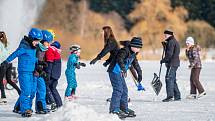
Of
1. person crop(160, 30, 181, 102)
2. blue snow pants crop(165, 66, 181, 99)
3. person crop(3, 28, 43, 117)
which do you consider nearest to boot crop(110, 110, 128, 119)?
person crop(3, 28, 43, 117)

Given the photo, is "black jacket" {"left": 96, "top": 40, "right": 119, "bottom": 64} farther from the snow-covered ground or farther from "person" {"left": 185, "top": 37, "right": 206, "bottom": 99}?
"person" {"left": 185, "top": 37, "right": 206, "bottom": 99}

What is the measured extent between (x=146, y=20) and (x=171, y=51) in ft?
138

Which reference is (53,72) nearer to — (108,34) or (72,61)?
(108,34)

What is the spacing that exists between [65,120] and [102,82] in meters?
10.7

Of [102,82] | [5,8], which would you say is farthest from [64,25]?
[102,82]

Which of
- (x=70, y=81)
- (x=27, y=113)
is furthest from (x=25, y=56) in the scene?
(x=70, y=81)

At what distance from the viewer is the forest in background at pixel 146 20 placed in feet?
176

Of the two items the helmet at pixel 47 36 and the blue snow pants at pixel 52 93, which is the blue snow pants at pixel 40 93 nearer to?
the blue snow pants at pixel 52 93

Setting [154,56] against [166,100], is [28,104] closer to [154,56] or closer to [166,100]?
[166,100]

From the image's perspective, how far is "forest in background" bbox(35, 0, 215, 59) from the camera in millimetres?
53562

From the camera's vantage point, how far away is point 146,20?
56.8 meters

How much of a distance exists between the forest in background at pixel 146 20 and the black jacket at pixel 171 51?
31389mm

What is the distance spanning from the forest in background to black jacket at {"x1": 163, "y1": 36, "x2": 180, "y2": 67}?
31.4m

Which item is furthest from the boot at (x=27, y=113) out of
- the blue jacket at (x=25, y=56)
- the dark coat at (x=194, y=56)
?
the dark coat at (x=194, y=56)
